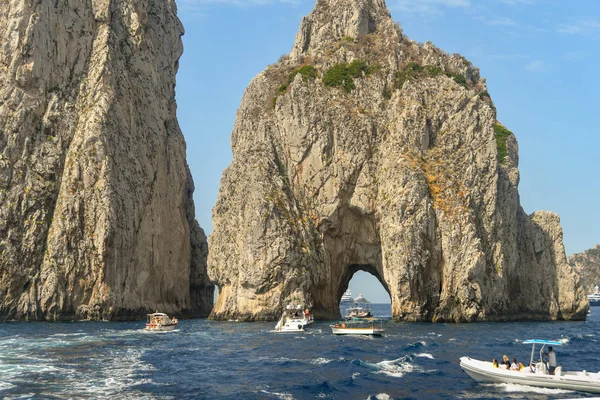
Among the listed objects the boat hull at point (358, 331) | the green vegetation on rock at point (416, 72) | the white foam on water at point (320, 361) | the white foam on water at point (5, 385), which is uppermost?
the green vegetation on rock at point (416, 72)

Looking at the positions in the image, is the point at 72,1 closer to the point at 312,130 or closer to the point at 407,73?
the point at 312,130

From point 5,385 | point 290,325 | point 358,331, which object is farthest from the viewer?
point 290,325

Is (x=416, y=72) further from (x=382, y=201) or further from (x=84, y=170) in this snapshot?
Answer: (x=84, y=170)

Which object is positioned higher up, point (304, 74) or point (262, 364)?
point (304, 74)

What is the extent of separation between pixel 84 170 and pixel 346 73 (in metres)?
47.9

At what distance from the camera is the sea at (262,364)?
1382 inches

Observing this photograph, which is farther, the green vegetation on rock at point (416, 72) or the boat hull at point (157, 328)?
the green vegetation on rock at point (416, 72)

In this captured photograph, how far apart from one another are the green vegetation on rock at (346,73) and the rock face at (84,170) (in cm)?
3489

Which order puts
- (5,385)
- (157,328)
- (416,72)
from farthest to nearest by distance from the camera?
(416,72) < (157,328) < (5,385)

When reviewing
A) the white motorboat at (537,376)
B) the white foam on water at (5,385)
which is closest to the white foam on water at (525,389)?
the white motorboat at (537,376)

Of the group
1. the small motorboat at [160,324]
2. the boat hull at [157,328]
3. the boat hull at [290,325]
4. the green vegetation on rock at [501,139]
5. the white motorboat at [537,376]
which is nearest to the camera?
the white motorboat at [537,376]

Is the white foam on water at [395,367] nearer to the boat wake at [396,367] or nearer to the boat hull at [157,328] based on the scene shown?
the boat wake at [396,367]

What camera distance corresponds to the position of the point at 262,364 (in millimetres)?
45812

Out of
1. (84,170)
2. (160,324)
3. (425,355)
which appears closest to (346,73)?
(84,170)
